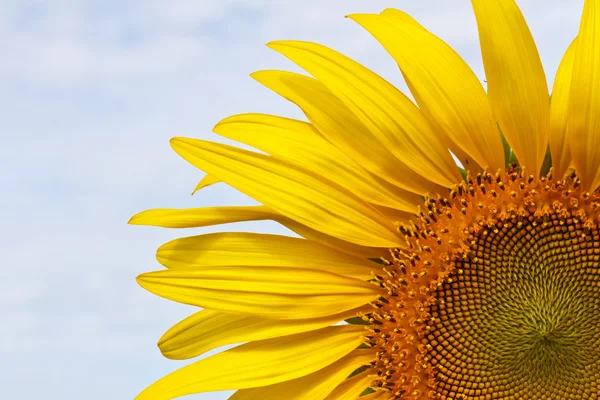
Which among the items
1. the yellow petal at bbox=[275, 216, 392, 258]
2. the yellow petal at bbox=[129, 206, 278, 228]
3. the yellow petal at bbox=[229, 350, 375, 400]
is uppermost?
the yellow petal at bbox=[129, 206, 278, 228]

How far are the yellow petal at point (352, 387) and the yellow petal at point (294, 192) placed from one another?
0.56 meters

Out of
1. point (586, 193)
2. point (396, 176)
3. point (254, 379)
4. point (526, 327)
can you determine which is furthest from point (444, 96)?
point (254, 379)

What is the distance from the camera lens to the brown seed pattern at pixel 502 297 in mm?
4117

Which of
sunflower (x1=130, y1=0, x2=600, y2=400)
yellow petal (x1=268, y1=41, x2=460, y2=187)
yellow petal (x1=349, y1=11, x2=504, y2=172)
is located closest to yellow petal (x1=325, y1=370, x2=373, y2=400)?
sunflower (x1=130, y1=0, x2=600, y2=400)

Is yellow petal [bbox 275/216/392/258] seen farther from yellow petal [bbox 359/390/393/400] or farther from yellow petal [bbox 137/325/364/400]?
yellow petal [bbox 359/390/393/400]

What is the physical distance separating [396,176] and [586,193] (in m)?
0.75

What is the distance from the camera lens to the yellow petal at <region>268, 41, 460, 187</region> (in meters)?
4.17

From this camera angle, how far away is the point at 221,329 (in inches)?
172

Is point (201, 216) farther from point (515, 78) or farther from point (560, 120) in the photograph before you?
point (560, 120)

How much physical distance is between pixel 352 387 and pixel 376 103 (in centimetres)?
119

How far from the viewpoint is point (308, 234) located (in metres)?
4.39

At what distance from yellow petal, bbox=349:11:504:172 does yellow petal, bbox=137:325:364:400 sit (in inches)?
36.5

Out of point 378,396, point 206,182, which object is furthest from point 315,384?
point 206,182

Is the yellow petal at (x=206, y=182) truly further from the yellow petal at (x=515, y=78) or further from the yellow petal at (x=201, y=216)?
the yellow petal at (x=515, y=78)
